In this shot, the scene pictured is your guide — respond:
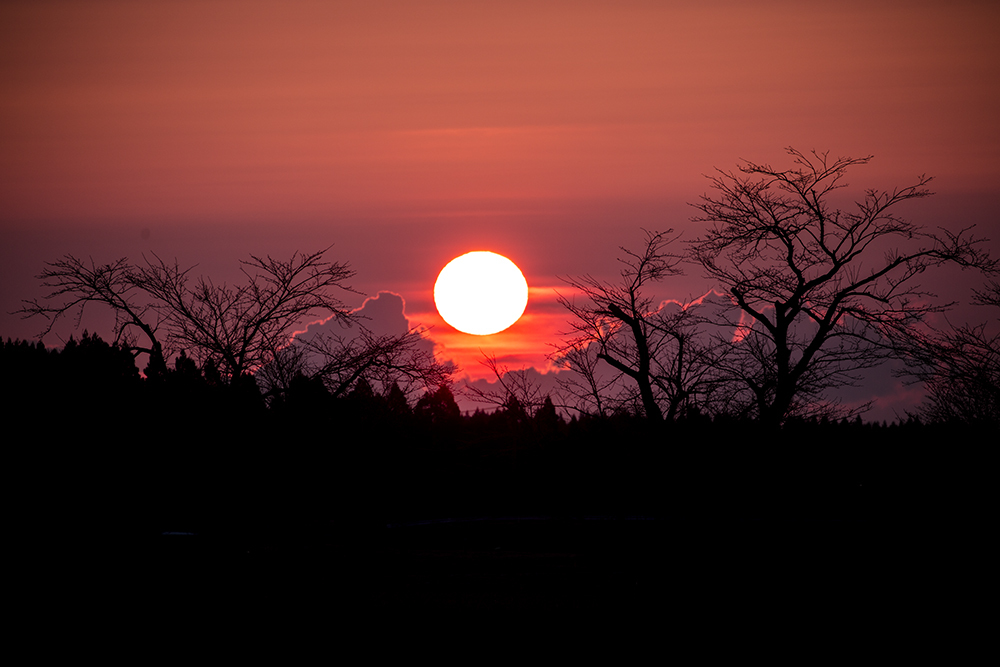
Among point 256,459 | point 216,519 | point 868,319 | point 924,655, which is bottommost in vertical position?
point 924,655

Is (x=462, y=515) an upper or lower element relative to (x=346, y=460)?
lower

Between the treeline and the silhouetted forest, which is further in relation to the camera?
the treeline

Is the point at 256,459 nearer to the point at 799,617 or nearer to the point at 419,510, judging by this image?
the point at 419,510

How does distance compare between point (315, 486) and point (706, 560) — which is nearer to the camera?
point (706, 560)

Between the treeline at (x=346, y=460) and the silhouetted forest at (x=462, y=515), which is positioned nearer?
the silhouetted forest at (x=462, y=515)

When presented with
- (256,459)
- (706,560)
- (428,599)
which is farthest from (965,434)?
(256,459)

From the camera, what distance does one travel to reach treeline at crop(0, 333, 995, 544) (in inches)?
766

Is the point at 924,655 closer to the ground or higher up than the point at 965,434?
closer to the ground

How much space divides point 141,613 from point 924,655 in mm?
10598

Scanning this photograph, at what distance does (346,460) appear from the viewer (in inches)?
993

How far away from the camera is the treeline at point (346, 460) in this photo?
19.5 metres

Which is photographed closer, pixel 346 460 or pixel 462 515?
pixel 346 460

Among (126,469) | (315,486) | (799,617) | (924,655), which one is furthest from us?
(315,486)

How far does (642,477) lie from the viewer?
24.9 m
